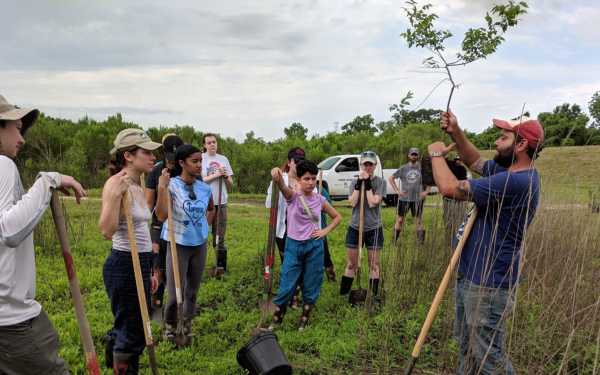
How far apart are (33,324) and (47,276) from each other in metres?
4.13

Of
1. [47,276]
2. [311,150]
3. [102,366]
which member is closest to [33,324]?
[102,366]

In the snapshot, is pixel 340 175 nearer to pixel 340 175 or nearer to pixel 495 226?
pixel 340 175

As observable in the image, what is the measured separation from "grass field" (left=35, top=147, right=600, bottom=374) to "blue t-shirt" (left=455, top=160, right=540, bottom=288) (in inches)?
7.1

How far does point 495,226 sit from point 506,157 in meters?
0.45

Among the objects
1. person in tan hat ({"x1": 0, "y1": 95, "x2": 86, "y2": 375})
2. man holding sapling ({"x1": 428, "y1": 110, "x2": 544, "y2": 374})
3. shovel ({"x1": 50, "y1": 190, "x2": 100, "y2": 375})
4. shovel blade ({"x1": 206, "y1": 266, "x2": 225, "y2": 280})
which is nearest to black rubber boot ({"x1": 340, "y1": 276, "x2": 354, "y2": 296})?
shovel blade ({"x1": 206, "y1": 266, "x2": 225, "y2": 280})

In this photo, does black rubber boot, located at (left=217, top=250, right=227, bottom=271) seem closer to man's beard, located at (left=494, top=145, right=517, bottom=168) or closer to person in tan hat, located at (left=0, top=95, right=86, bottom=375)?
person in tan hat, located at (left=0, top=95, right=86, bottom=375)

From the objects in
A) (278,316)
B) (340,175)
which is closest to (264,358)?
(278,316)

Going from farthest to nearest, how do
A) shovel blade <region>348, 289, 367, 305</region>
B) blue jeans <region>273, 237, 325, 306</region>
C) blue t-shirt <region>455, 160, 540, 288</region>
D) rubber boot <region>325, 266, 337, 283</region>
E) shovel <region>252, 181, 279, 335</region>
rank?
rubber boot <region>325, 266, 337, 283</region> → shovel blade <region>348, 289, 367, 305</region> → shovel <region>252, 181, 279, 335</region> → blue jeans <region>273, 237, 325, 306</region> → blue t-shirt <region>455, 160, 540, 288</region>

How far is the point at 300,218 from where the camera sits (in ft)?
13.8

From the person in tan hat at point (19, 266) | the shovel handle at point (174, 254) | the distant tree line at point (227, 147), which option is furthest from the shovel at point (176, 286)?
the distant tree line at point (227, 147)

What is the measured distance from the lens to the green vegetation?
10.2ft

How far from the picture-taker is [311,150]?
19422mm

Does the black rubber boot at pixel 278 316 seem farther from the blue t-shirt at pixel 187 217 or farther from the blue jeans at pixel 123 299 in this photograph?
the blue jeans at pixel 123 299

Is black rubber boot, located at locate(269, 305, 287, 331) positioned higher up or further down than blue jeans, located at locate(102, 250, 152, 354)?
further down
